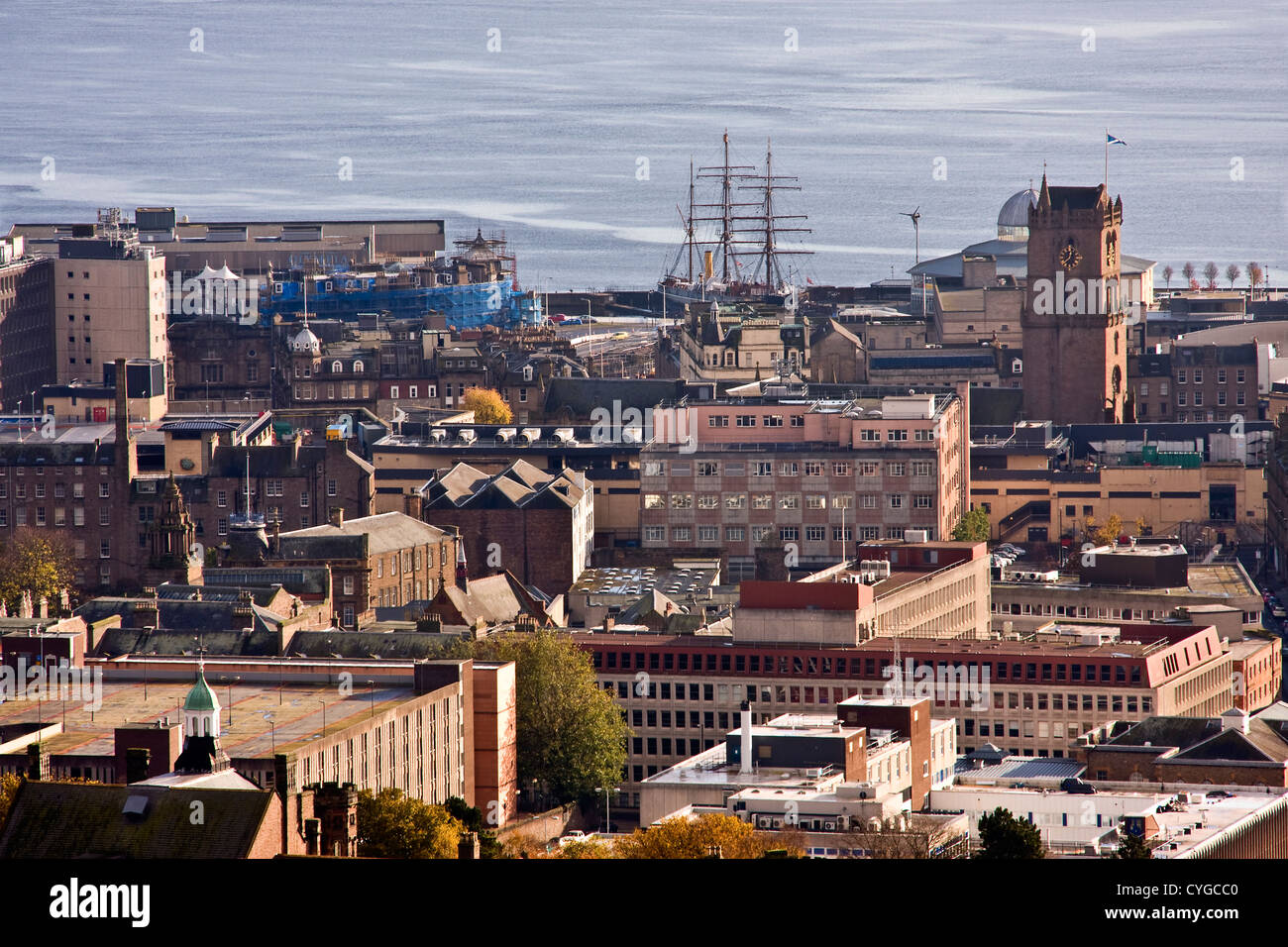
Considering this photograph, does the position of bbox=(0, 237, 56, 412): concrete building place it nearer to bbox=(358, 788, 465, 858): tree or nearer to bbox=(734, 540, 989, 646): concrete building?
bbox=(734, 540, 989, 646): concrete building

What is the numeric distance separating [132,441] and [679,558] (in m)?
18.1

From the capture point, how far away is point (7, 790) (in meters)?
44.0

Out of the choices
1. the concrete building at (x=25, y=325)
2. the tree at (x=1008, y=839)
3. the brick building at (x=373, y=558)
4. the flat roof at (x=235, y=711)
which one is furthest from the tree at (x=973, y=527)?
the tree at (x=1008, y=839)

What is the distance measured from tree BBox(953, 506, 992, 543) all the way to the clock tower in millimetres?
19979

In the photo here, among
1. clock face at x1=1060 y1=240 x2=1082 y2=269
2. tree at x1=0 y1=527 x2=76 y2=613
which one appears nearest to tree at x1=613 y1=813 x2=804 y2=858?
tree at x1=0 y1=527 x2=76 y2=613

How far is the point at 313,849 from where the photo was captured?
38.9 meters

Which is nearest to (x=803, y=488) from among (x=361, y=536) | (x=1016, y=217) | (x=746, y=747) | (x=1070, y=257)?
(x=361, y=536)

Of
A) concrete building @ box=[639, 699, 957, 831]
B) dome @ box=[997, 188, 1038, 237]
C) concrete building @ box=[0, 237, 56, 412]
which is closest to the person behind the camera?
concrete building @ box=[639, 699, 957, 831]

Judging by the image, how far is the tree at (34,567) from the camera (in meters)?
84.2

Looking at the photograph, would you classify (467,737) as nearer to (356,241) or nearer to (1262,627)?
(1262,627)

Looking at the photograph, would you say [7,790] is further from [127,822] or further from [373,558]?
[373,558]

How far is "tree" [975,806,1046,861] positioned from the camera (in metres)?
46.2

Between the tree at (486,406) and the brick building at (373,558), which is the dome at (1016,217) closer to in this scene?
the tree at (486,406)
